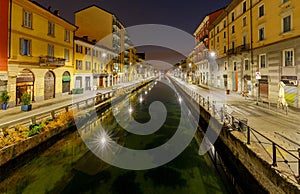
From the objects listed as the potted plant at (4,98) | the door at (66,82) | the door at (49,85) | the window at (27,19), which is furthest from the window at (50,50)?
the potted plant at (4,98)

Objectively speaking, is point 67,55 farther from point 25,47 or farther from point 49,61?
point 25,47

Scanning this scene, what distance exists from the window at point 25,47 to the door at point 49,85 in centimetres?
402

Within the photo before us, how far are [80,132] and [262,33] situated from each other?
22.2m

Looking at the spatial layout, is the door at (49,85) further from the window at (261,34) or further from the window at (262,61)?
the window at (261,34)

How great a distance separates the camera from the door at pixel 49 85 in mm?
23609

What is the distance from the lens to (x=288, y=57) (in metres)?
17.7

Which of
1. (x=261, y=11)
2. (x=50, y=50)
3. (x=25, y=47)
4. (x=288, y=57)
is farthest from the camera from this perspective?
(x=50, y=50)

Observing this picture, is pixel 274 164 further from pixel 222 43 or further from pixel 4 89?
pixel 222 43

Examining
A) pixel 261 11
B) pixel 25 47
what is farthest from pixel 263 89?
pixel 25 47

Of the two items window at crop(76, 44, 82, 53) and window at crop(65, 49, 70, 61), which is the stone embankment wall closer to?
window at crop(65, 49, 70, 61)

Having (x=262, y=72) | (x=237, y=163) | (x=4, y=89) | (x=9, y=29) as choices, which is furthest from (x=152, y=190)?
(x=262, y=72)

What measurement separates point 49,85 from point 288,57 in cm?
2613

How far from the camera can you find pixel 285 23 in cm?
1806

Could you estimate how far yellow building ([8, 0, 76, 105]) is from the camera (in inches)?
717
